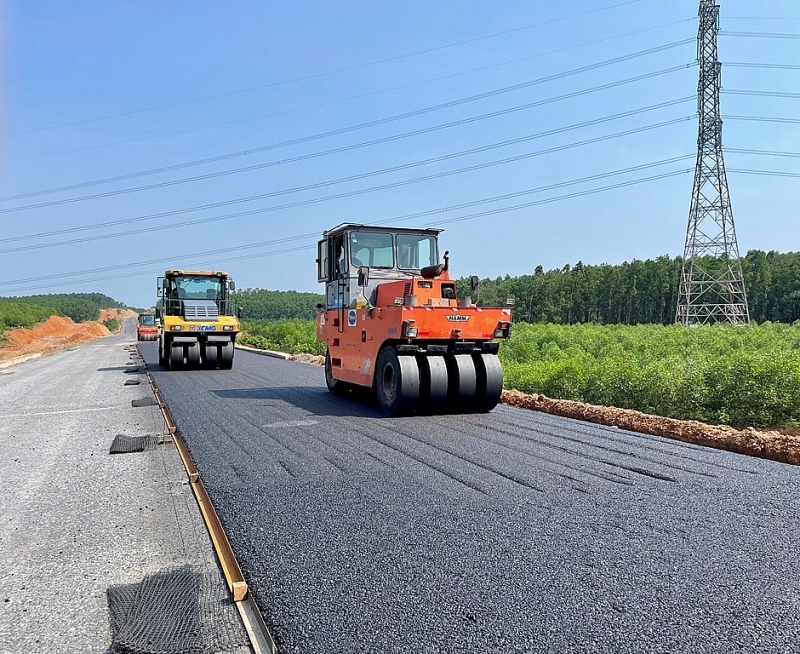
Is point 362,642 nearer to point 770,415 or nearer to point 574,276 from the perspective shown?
point 770,415

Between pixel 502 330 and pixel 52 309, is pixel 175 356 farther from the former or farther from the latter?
pixel 52 309

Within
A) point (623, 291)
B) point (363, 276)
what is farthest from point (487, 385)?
point (623, 291)

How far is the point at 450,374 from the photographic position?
8.73 m

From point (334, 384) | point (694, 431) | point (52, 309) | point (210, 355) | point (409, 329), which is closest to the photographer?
point (694, 431)

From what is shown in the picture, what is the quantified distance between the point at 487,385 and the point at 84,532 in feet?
18.5

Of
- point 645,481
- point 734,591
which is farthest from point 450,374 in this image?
point 734,591

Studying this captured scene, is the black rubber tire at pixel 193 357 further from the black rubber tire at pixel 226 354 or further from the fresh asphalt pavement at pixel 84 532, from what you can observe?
the fresh asphalt pavement at pixel 84 532

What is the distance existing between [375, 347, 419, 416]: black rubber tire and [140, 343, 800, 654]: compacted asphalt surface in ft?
4.06

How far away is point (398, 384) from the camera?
834cm

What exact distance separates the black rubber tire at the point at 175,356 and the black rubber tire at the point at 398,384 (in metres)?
8.92

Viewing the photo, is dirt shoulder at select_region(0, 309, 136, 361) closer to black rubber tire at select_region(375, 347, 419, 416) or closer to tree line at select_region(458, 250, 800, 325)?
black rubber tire at select_region(375, 347, 419, 416)

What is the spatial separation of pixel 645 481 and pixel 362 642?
3311 millimetres

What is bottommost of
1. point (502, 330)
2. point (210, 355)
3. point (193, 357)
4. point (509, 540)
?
point (509, 540)

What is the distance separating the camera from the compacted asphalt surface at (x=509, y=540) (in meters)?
2.71
